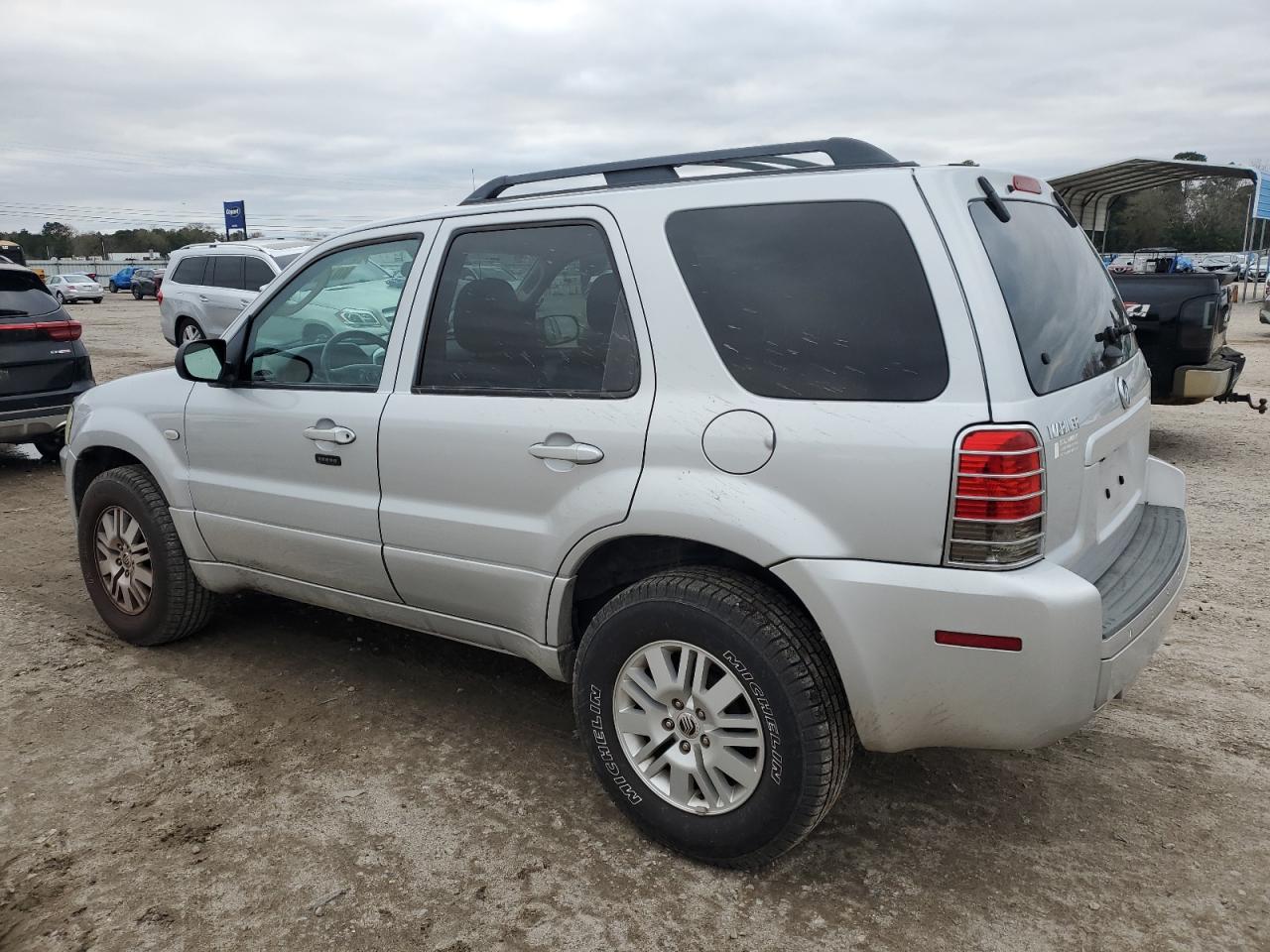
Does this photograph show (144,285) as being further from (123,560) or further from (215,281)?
(123,560)

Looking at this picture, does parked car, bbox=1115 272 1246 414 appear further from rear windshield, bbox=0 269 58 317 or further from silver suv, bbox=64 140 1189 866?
rear windshield, bbox=0 269 58 317

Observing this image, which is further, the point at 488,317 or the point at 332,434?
the point at 332,434

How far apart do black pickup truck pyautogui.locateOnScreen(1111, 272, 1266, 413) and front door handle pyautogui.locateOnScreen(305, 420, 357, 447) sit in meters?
6.60

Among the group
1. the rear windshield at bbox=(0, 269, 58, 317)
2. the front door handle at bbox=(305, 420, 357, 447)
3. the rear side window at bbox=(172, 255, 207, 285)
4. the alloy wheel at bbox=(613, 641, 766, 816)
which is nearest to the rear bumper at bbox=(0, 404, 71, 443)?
the rear windshield at bbox=(0, 269, 58, 317)


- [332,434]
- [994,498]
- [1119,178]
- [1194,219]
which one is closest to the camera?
[994,498]

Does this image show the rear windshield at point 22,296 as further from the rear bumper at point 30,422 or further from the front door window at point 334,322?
the front door window at point 334,322

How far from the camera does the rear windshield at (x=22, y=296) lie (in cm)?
793

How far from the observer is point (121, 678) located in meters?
4.19

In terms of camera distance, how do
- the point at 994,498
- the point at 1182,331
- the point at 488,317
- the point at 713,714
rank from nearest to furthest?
the point at 994,498 < the point at 713,714 < the point at 488,317 < the point at 1182,331

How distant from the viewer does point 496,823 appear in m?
3.08

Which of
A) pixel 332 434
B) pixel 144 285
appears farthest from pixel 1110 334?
pixel 144 285

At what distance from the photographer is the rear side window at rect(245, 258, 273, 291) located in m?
13.6

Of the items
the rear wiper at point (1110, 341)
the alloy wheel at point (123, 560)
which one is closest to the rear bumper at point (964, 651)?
the rear wiper at point (1110, 341)

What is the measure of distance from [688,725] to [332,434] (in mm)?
1620
